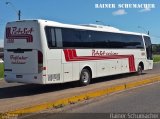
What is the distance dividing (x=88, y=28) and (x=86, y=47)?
108 cm

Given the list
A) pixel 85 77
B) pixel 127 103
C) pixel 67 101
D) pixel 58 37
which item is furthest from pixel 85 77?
pixel 67 101

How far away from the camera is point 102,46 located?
66.1 ft

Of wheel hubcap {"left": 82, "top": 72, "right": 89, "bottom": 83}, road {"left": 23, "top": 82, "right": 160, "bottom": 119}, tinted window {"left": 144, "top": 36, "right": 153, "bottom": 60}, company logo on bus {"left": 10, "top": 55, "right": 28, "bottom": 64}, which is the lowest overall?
road {"left": 23, "top": 82, "right": 160, "bottom": 119}

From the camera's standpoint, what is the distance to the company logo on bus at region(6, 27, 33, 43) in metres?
15.5

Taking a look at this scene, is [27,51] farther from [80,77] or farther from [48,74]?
Result: [80,77]

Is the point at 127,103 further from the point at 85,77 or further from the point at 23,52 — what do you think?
the point at 85,77

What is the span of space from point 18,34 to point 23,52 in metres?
0.77

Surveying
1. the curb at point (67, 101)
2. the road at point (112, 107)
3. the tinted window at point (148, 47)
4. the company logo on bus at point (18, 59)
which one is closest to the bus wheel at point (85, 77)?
the curb at point (67, 101)

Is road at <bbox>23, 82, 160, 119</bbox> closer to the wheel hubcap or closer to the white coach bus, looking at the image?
the white coach bus

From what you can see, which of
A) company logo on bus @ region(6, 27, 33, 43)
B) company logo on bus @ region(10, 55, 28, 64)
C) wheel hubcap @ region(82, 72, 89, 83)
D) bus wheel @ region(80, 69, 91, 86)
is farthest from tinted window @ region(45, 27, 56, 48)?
wheel hubcap @ region(82, 72, 89, 83)

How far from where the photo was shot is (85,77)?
1836 cm

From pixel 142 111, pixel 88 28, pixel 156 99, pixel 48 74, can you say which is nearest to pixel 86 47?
pixel 88 28

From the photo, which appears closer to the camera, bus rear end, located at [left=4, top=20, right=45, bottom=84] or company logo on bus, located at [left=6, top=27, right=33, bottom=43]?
bus rear end, located at [left=4, top=20, right=45, bottom=84]

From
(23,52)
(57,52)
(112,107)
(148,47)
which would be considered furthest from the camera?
(148,47)
